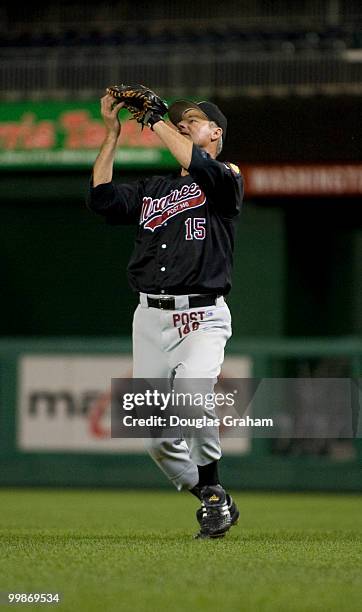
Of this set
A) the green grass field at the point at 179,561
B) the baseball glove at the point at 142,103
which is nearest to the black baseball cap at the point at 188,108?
the baseball glove at the point at 142,103

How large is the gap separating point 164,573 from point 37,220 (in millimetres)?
12965

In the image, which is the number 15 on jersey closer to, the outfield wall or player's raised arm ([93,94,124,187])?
player's raised arm ([93,94,124,187])

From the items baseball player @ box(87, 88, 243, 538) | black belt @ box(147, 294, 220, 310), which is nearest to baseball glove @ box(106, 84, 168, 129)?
baseball player @ box(87, 88, 243, 538)

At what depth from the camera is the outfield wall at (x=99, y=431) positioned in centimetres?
1035

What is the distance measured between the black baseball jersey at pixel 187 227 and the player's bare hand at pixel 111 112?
0.84 feet

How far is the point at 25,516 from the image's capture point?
755 cm

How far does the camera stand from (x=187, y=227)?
554cm

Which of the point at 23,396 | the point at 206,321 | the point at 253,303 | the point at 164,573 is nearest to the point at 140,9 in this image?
the point at 253,303

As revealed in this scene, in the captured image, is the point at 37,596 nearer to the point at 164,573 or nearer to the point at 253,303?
the point at 164,573

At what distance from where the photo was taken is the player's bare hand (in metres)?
5.65

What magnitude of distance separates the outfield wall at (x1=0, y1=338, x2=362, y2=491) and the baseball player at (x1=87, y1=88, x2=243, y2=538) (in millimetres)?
4777

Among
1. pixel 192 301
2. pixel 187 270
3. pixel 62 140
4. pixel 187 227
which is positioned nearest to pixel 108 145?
pixel 187 227

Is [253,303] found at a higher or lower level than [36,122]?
lower

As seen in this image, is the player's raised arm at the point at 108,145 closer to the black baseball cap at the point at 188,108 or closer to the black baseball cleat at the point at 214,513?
the black baseball cap at the point at 188,108
